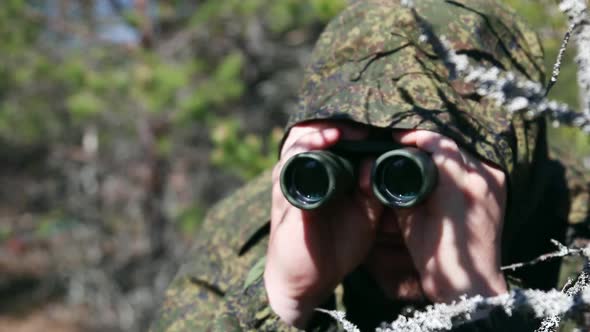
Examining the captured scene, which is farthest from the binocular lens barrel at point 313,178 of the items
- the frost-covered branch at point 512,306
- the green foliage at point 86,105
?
the green foliage at point 86,105

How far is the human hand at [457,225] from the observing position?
1.21 metres

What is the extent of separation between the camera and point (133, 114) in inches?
215

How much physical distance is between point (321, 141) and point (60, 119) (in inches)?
267

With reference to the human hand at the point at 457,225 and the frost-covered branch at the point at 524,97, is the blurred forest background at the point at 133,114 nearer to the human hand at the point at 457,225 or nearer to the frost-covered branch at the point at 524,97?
the human hand at the point at 457,225

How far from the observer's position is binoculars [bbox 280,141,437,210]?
1.15 meters

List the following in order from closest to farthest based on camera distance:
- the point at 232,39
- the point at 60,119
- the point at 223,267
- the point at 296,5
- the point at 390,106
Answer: the point at 390,106 < the point at 223,267 < the point at 296,5 < the point at 232,39 < the point at 60,119

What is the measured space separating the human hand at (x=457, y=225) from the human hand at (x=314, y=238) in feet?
0.31

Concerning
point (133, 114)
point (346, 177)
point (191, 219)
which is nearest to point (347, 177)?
point (346, 177)

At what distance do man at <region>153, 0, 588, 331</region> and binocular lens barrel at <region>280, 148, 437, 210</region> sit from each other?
2.3 inches

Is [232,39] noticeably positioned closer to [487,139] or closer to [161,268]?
[161,268]

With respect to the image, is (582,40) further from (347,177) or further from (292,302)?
(292,302)

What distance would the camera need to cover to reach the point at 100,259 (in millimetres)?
6723

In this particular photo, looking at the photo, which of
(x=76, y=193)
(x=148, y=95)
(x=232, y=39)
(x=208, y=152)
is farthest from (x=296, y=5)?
(x=76, y=193)

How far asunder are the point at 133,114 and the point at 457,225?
452cm
